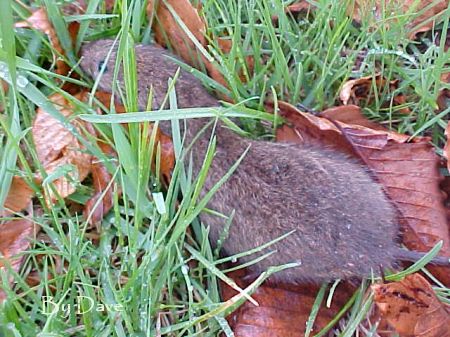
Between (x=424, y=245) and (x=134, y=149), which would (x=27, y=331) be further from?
(x=424, y=245)

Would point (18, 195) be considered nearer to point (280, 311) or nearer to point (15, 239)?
point (15, 239)

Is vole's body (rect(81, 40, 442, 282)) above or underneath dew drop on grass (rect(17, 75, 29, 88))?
underneath

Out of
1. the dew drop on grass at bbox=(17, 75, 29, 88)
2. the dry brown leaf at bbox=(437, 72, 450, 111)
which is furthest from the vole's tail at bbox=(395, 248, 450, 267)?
the dew drop on grass at bbox=(17, 75, 29, 88)

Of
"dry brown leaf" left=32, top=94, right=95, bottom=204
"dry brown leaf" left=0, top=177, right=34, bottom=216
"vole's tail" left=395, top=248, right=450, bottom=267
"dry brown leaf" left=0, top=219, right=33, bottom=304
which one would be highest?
"dry brown leaf" left=32, top=94, right=95, bottom=204

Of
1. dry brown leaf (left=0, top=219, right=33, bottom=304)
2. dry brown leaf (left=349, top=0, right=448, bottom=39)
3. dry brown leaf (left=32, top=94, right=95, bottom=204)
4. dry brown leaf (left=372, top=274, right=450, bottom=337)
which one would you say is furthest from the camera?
dry brown leaf (left=349, top=0, right=448, bottom=39)

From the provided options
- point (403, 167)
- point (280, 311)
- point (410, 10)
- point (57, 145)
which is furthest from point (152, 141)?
point (410, 10)

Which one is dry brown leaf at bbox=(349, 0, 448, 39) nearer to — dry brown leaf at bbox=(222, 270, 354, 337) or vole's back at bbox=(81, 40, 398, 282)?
vole's back at bbox=(81, 40, 398, 282)

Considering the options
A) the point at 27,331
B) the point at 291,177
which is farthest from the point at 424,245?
the point at 27,331
